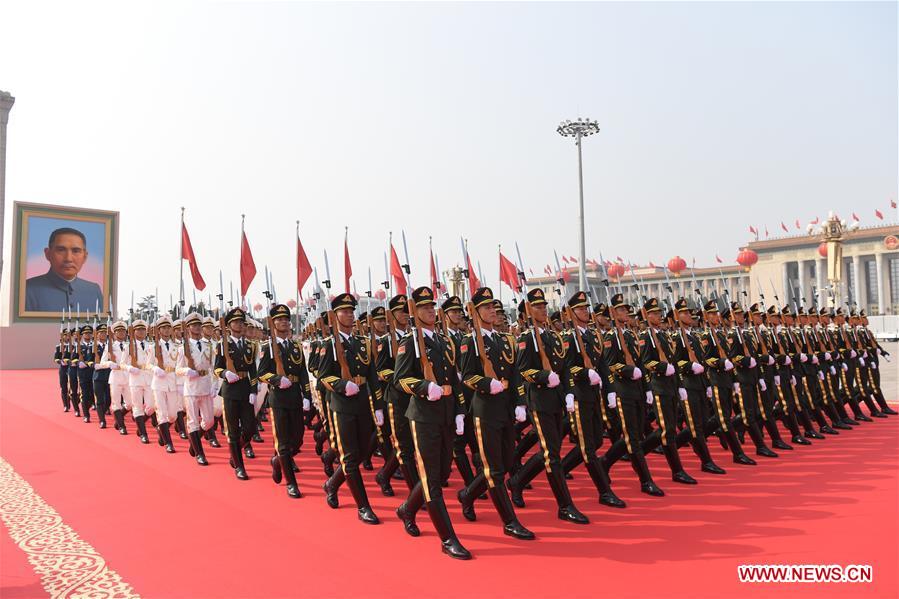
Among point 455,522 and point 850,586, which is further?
point 455,522

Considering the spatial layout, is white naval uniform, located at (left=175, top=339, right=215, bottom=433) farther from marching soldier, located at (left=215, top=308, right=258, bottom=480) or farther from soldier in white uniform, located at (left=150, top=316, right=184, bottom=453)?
marching soldier, located at (left=215, top=308, right=258, bottom=480)

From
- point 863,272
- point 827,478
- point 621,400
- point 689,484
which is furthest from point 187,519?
point 863,272

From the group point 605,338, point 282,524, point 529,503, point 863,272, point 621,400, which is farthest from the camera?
point 863,272

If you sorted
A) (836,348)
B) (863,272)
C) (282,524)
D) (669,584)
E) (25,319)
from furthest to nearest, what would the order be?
(863,272) < (25,319) < (836,348) < (282,524) < (669,584)

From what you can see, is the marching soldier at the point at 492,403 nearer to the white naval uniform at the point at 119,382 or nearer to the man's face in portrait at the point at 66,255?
the white naval uniform at the point at 119,382

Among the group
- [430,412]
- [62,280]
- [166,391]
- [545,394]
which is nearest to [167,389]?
[166,391]

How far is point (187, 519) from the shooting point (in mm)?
5273

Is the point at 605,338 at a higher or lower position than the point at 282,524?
higher

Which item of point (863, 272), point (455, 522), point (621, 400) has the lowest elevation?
point (455, 522)

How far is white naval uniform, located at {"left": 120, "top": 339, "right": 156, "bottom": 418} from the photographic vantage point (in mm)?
9578

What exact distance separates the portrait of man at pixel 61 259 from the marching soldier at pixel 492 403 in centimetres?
3711

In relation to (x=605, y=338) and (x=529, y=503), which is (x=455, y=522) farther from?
(x=605, y=338)

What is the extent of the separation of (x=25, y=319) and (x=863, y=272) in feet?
225

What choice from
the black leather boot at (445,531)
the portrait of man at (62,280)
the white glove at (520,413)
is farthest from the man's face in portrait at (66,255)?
the black leather boot at (445,531)
